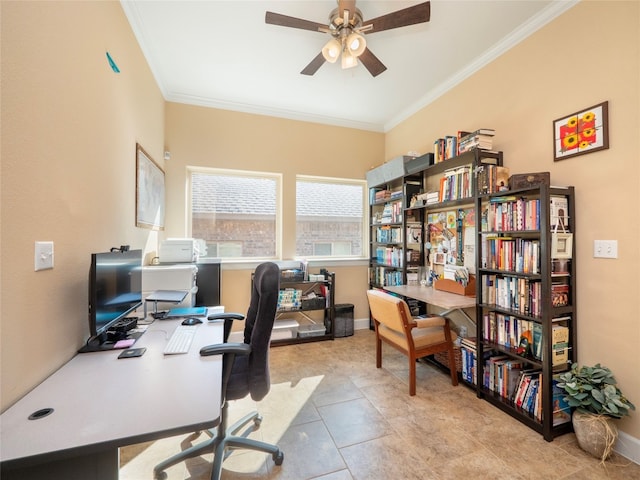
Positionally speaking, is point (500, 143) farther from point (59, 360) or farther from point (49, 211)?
point (59, 360)

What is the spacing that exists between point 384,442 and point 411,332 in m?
0.88

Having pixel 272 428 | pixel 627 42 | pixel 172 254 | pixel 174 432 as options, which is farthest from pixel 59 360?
pixel 627 42

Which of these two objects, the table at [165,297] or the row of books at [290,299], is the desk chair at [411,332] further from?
the table at [165,297]

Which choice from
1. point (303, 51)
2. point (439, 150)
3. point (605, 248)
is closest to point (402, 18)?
point (303, 51)

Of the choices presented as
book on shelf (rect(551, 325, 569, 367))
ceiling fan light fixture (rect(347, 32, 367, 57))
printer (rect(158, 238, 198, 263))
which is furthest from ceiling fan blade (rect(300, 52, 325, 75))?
book on shelf (rect(551, 325, 569, 367))

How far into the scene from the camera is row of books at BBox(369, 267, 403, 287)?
359 cm

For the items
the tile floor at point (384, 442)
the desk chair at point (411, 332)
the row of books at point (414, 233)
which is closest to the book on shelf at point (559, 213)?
the desk chair at point (411, 332)

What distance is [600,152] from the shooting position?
6.01 ft

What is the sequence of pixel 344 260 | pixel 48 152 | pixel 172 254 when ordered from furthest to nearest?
pixel 344 260 < pixel 172 254 < pixel 48 152

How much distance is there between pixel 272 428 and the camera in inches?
76.2

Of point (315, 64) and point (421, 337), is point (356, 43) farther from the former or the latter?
point (421, 337)

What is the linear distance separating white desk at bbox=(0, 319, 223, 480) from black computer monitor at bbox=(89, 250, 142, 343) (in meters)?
0.22

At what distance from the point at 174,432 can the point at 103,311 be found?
36.5 inches

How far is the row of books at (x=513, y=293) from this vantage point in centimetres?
196
